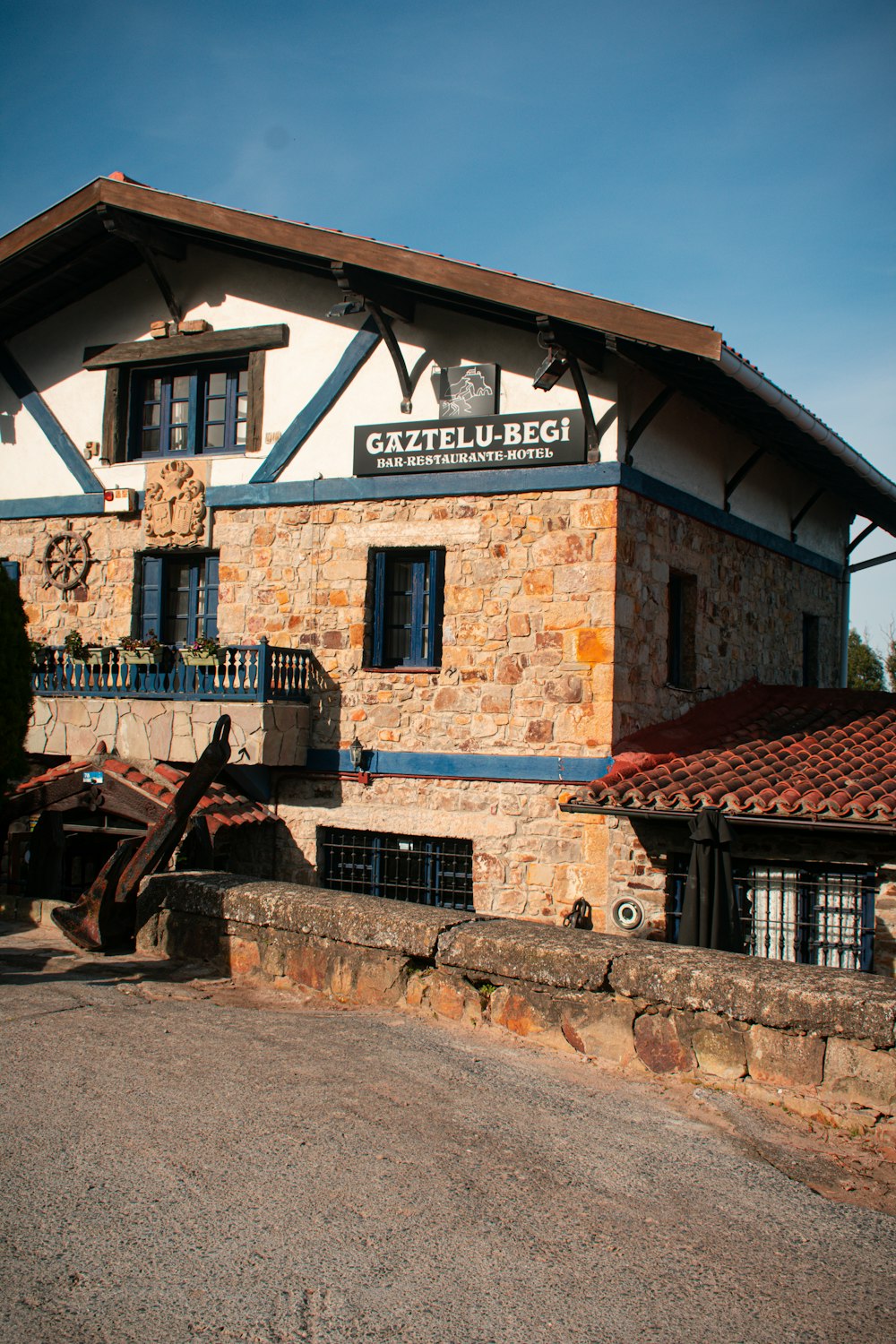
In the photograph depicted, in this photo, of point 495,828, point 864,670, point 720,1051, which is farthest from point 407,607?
point 864,670

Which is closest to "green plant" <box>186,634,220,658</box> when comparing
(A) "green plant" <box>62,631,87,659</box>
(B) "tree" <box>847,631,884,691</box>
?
(A) "green plant" <box>62,631,87,659</box>

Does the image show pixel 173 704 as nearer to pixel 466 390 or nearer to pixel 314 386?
pixel 314 386

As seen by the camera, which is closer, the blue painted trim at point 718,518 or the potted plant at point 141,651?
the blue painted trim at point 718,518

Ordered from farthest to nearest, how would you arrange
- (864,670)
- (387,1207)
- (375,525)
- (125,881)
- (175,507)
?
(864,670) < (175,507) < (375,525) < (125,881) < (387,1207)

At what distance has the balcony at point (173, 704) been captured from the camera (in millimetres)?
11617

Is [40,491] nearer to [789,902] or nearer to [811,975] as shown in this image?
[789,902]

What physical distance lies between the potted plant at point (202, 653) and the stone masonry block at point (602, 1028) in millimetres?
7027

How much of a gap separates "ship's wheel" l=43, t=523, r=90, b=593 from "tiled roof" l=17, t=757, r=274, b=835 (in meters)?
2.43

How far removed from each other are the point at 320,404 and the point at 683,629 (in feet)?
14.8

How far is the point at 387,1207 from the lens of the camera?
395cm

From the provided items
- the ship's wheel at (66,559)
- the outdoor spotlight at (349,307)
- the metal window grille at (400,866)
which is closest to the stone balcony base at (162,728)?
the metal window grille at (400,866)

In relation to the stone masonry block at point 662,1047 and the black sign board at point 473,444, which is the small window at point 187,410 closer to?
the black sign board at point 473,444

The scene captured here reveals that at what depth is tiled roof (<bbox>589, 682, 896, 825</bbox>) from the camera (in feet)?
31.3

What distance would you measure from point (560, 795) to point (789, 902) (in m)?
2.21
